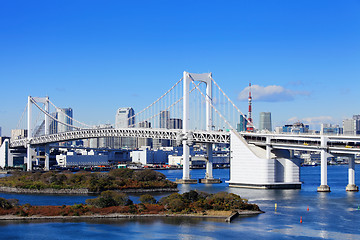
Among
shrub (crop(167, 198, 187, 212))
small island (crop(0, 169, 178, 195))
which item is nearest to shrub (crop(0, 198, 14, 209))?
shrub (crop(167, 198, 187, 212))

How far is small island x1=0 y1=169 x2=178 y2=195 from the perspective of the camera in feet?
166

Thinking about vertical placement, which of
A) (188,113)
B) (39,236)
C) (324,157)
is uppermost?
(188,113)

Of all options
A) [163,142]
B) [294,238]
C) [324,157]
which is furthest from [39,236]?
[163,142]

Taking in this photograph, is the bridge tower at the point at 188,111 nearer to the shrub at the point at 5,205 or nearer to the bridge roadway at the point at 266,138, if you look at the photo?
the bridge roadway at the point at 266,138

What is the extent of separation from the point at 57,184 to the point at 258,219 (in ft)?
87.5

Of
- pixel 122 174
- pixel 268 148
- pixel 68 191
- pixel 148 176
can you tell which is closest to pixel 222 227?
pixel 268 148

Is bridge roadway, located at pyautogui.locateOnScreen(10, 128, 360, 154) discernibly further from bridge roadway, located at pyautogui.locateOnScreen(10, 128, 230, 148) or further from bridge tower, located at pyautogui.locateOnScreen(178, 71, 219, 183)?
bridge tower, located at pyautogui.locateOnScreen(178, 71, 219, 183)

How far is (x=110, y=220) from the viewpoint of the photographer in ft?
103

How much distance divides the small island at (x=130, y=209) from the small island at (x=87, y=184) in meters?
14.9

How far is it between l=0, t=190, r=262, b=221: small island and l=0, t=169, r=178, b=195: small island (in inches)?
586

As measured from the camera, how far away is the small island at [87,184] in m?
50.6

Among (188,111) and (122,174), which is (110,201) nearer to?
(188,111)

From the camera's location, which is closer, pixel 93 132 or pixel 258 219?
pixel 258 219

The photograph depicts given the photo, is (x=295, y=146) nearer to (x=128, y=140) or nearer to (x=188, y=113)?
(x=188, y=113)
